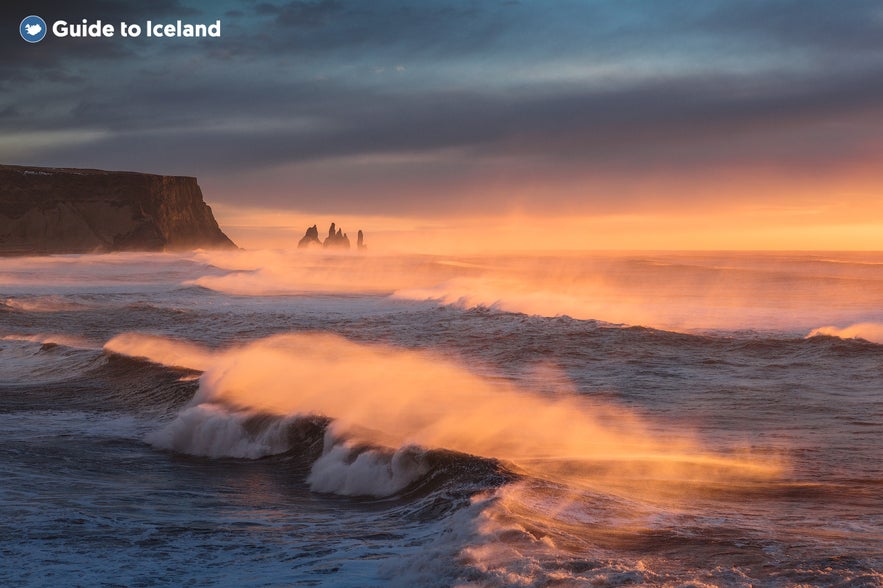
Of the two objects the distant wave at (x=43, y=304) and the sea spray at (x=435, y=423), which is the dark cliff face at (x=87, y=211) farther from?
the sea spray at (x=435, y=423)

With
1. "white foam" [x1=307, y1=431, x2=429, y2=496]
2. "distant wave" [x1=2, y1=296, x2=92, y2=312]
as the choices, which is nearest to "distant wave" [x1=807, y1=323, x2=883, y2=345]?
"white foam" [x1=307, y1=431, x2=429, y2=496]

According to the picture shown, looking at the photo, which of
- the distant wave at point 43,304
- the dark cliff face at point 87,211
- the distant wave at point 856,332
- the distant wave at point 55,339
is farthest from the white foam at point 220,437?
the dark cliff face at point 87,211

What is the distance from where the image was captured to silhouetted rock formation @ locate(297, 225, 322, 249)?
483ft

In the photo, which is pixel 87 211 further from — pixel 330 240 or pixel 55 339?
pixel 55 339

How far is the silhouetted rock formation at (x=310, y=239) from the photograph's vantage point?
147 meters

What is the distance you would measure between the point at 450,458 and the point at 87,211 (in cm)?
11272

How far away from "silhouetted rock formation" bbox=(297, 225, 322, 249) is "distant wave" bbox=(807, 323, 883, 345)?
12731 cm

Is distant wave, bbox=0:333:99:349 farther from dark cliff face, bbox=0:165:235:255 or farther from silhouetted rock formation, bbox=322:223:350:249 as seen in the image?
silhouetted rock formation, bbox=322:223:350:249

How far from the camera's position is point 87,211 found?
112875mm

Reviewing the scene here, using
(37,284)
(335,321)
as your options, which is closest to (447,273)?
(37,284)

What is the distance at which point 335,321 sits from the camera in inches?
1117

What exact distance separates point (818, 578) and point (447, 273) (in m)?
58.7

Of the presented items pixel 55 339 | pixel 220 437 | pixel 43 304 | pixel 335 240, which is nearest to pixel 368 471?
pixel 220 437

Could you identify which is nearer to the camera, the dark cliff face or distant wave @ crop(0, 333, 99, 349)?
distant wave @ crop(0, 333, 99, 349)
